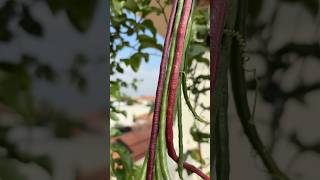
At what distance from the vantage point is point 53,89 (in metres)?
0.58

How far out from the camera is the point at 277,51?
561mm

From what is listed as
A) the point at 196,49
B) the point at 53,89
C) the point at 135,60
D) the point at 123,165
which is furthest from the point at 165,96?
the point at 135,60

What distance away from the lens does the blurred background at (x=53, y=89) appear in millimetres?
569

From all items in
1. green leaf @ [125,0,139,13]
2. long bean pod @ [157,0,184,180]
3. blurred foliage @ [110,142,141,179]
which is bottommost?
blurred foliage @ [110,142,141,179]

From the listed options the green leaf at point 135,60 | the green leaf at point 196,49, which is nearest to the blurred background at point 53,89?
→ the green leaf at point 196,49

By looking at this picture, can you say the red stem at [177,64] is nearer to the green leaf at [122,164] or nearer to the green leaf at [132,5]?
the green leaf at [122,164]

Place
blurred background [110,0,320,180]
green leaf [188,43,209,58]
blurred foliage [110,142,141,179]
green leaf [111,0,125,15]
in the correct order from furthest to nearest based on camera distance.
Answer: green leaf [111,0,125,15]
green leaf [188,43,209,58]
blurred foliage [110,142,141,179]
blurred background [110,0,320,180]

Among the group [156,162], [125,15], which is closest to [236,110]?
[156,162]

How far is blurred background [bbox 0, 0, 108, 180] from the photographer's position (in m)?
0.57

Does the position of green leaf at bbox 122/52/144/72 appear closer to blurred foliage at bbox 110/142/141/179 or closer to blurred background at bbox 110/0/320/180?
blurred foliage at bbox 110/142/141/179

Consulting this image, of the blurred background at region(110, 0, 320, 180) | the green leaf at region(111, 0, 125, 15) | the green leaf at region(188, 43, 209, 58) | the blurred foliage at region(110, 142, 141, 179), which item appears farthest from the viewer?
the green leaf at region(111, 0, 125, 15)

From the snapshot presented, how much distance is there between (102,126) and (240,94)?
0.17 m

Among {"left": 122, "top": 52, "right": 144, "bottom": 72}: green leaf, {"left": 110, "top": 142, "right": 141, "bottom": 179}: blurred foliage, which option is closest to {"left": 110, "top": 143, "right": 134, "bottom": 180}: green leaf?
{"left": 110, "top": 142, "right": 141, "bottom": 179}: blurred foliage

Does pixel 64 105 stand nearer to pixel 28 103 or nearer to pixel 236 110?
pixel 28 103
